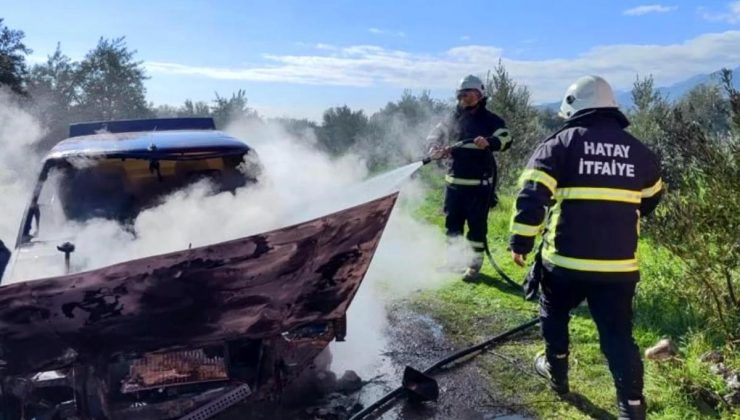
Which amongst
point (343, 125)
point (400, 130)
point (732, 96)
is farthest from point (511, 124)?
point (343, 125)

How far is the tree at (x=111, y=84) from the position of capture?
3397cm

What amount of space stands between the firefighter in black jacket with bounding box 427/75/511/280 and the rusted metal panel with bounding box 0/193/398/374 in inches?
144

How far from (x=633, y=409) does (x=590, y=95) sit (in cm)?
190

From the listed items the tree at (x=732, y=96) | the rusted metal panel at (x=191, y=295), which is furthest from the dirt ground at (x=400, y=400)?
the tree at (x=732, y=96)

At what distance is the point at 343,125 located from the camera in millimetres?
23250

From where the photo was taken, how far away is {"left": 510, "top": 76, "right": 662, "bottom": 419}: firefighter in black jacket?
3.54 meters

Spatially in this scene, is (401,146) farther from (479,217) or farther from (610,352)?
(610,352)

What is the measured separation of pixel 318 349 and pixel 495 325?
242 cm

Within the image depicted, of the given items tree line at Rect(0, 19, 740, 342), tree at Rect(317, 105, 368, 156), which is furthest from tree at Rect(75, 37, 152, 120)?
tree at Rect(317, 105, 368, 156)

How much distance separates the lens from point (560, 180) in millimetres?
3643

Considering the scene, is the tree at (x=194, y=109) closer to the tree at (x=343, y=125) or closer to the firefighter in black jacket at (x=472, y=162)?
the tree at (x=343, y=125)

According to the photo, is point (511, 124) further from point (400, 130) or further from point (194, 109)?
point (194, 109)

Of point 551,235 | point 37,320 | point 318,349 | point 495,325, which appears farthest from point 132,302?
point 495,325

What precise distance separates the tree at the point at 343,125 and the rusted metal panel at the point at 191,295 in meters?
18.1
